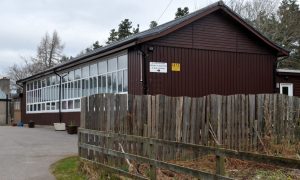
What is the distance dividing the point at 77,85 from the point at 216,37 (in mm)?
8601

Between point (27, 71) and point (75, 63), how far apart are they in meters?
45.2

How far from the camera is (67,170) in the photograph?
33.0 feet

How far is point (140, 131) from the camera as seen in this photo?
29.2 feet

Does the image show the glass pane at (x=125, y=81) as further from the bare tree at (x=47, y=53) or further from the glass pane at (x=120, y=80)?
the bare tree at (x=47, y=53)

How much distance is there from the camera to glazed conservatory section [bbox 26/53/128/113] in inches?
715

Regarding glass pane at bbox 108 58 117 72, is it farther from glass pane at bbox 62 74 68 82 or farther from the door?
the door

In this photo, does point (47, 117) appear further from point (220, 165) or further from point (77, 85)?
point (220, 165)

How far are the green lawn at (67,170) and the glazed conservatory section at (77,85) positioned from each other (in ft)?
21.6

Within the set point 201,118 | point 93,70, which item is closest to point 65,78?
point 93,70

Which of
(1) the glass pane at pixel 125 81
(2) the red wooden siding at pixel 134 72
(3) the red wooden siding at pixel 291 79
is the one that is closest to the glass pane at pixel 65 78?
(1) the glass pane at pixel 125 81

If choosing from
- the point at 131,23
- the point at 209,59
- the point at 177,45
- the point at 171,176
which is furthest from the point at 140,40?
the point at 131,23

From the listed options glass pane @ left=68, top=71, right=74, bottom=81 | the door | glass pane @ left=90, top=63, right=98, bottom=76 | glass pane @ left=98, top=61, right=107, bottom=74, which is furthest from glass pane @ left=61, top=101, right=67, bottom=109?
the door

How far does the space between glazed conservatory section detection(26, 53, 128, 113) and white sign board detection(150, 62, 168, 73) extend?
1569 millimetres

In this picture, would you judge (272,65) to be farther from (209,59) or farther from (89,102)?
(89,102)
